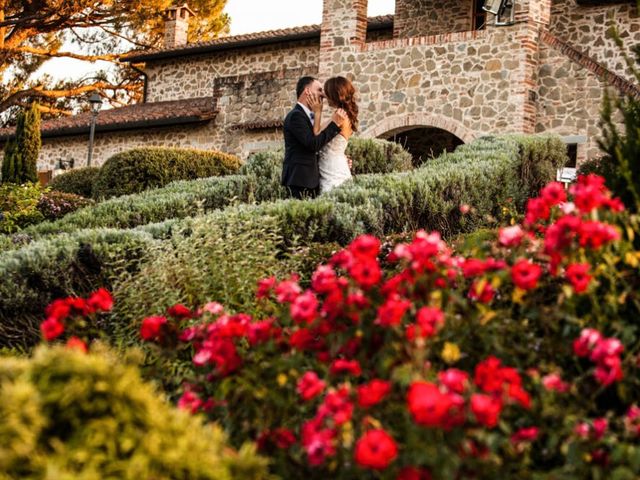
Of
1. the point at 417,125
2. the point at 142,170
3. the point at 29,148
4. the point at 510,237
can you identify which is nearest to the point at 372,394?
the point at 510,237

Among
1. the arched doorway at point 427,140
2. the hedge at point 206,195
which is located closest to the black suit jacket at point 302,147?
the hedge at point 206,195

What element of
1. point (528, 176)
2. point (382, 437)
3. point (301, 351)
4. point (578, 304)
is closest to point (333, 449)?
point (382, 437)

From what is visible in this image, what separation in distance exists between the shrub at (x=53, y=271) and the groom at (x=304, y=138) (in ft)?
7.20

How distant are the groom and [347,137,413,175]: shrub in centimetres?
341

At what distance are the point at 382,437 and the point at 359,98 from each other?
1481 centimetres

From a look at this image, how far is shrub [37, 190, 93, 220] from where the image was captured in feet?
41.5

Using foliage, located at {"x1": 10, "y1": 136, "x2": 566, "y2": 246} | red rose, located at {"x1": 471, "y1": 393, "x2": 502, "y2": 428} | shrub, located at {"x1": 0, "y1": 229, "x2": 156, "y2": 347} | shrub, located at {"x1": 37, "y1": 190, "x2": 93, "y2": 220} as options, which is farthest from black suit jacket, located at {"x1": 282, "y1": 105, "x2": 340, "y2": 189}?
shrub, located at {"x1": 37, "y1": 190, "x2": 93, "y2": 220}

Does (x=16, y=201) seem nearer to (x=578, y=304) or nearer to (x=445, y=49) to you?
(x=445, y=49)

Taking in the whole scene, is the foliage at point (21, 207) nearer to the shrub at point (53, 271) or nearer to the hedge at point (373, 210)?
the hedge at point (373, 210)

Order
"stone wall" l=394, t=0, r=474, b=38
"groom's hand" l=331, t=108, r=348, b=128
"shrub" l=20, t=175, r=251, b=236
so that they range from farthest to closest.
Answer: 1. "stone wall" l=394, t=0, r=474, b=38
2. "shrub" l=20, t=175, r=251, b=236
3. "groom's hand" l=331, t=108, r=348, b=128

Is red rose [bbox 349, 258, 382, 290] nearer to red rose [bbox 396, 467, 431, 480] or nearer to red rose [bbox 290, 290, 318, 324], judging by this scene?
red rose [bbox 290, 290, 318, 324]

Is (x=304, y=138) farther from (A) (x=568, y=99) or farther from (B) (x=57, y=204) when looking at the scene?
(A) (x=568, y=99)

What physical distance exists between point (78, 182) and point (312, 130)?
36.2 feet

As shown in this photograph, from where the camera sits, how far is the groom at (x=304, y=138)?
7.70m
